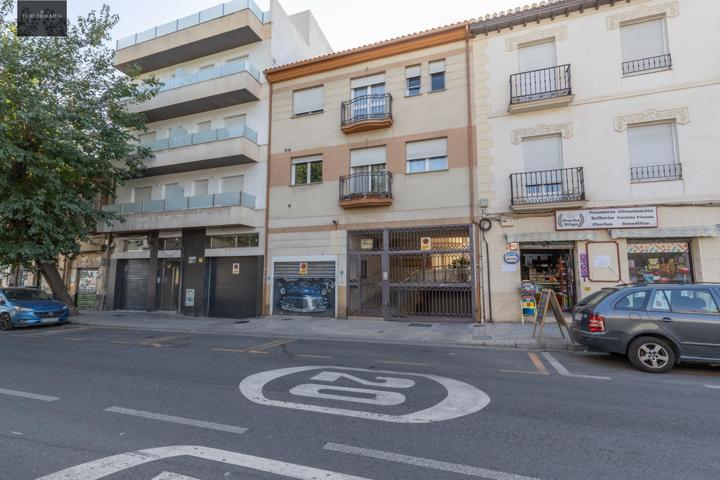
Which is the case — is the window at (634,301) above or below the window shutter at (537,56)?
below

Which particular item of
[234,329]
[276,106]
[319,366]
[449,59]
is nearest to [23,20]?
[276,106]

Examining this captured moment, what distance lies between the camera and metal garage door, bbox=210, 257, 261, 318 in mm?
15547

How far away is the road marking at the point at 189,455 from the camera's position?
2.96 metres

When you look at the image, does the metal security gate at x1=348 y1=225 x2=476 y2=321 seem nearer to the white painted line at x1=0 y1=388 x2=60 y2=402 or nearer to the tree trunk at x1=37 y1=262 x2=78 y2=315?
the white painted line at x1=0 y1=388 x2=60 y2=402

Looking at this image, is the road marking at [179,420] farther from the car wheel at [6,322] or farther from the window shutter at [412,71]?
the window shutter at [412,71]

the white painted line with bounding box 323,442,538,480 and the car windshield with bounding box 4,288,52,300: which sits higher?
the car windshield with bounding box 4,288,52,300

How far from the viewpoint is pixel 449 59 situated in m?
13.7

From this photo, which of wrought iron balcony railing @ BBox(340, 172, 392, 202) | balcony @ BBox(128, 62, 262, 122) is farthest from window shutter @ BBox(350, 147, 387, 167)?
balcony @ BBox(128, 62, 262, 122)

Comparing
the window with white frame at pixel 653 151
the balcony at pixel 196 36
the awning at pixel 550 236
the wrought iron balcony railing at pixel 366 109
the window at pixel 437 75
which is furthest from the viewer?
the balcony at pixel 196 36

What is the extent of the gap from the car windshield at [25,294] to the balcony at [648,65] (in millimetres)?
21578

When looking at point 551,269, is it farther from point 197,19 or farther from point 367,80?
point 197,19

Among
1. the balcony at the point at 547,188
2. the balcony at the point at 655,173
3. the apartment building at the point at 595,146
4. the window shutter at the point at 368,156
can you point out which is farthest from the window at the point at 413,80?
the balcony at the point at 655,173

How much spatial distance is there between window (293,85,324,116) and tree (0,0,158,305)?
6218 millimetres

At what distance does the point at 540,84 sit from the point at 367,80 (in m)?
6.41
